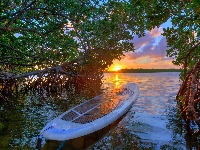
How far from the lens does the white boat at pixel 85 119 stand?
24.5 ft

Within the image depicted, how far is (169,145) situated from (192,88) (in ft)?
7.33

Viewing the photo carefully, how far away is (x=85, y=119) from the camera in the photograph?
29.2 feet

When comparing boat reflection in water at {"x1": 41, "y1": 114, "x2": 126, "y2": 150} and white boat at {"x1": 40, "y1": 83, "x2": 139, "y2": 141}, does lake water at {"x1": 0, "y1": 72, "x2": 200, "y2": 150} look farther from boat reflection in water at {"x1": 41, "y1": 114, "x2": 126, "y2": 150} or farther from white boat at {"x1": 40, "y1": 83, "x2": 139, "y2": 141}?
white boat at {"x1": 40, "y1": 83, "x2": 139, "y2": 141}

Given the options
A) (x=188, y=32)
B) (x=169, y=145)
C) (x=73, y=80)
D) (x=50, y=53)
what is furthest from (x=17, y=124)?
(x=73, y=80)

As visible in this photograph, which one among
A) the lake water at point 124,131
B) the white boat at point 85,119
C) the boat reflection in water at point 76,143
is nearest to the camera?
the white boat at point 85,119

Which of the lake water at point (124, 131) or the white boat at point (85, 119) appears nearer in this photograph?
the white boat at point (85, 119)

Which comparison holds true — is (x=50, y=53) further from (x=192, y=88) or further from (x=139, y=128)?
(x=192, y=88)

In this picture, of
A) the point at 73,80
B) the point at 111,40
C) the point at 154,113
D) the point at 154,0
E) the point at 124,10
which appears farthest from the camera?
the point at 73,80

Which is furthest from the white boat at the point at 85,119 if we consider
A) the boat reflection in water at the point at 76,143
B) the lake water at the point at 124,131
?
the lake water at the point at 124,131

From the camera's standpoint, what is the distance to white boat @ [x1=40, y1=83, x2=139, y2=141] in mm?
7480

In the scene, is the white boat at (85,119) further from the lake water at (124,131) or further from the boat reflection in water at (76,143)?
the lake water at (124,131)

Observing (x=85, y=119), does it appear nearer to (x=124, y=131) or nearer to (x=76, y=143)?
(x=76, y=143)

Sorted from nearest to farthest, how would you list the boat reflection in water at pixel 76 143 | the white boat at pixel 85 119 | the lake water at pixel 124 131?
1. the white boat at pixel 85 119
2. the boat reflection in water at pixel 76 143
3. the lake water at pixel 124 131

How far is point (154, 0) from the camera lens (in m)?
7.57
